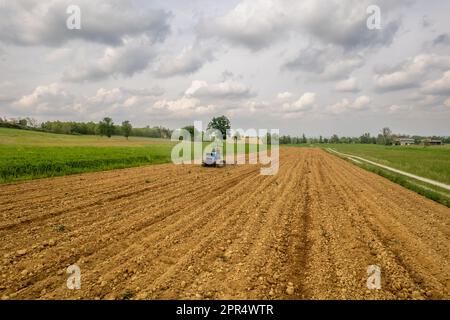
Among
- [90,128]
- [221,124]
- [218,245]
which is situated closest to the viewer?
[218,245]

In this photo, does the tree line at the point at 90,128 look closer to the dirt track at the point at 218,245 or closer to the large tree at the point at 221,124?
the large tree at the point at 221,124

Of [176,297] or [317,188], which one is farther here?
[317,188]

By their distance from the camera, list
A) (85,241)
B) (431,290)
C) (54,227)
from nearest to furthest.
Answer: (431,290) < (85,241) < (54,227)

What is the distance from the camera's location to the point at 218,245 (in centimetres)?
635

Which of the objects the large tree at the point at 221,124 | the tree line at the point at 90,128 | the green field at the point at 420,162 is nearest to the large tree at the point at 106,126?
the tree line at the point at 90,128

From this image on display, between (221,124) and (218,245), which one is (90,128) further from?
(218,245)

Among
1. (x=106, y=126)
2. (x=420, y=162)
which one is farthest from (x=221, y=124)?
(x=420, y=162)

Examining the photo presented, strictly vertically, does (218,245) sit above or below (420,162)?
below

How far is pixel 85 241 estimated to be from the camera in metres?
6.38

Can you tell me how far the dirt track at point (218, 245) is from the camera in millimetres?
4629
